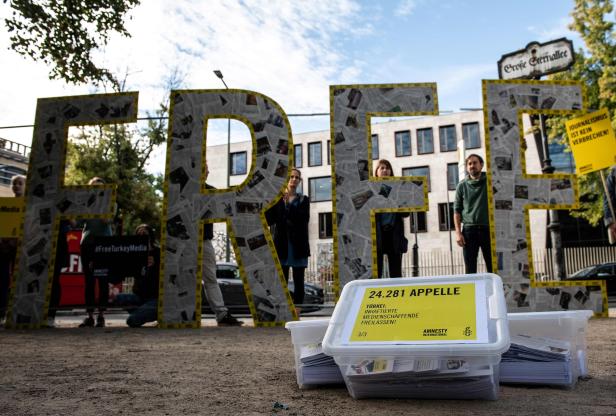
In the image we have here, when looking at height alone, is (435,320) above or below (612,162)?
below

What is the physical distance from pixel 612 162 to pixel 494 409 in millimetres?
6420

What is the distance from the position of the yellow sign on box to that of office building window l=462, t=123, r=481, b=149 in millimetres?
27909

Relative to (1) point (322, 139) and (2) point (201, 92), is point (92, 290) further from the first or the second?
(1) point (322, 139)

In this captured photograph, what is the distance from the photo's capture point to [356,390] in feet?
8.58

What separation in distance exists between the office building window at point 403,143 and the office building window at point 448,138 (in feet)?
7.35

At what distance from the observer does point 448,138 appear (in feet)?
117

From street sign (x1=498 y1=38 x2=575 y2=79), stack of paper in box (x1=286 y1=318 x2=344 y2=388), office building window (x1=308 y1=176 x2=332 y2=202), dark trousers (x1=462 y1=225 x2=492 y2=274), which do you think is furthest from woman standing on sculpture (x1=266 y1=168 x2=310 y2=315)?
Answer: office building window (x1=308 y1=176 x2=332 y2=202)

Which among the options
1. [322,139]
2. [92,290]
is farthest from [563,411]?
[322,139]

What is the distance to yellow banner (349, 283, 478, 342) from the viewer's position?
2340 mm

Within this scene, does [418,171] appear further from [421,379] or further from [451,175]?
[421,379]

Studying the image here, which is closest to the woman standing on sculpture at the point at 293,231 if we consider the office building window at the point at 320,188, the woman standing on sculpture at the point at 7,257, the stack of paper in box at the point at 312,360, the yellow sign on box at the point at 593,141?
the woman standing on sculpture at the point at 7,257

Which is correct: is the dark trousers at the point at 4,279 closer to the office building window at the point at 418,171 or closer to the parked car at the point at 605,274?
the parked car at the point at 605,274

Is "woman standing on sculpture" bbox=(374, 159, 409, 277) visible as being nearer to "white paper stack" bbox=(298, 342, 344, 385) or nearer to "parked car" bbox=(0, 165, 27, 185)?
"white paper stack" bbox=(298, 342, 344, 385)

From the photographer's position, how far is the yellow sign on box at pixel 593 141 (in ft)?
24.4
